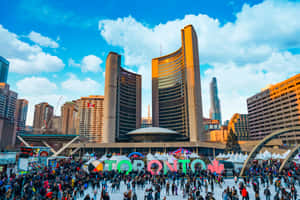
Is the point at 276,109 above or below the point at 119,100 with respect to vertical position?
below

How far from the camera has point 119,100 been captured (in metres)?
115

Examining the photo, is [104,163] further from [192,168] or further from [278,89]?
[278,89]

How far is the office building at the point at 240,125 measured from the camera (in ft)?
495

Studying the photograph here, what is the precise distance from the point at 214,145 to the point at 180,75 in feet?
185

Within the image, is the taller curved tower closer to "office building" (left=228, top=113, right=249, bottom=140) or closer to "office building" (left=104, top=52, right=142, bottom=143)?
"office building" (left=104, top=52, right=142, bottom=143)

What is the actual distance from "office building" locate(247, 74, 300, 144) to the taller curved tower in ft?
136

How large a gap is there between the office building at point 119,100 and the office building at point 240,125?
7335 centimetres

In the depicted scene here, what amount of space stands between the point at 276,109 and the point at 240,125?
4543 cm

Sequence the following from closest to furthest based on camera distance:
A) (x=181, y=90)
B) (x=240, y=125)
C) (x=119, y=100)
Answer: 1. (x=119, y=100)
2. (x=181, y=90)
3. (x=240, y=125)

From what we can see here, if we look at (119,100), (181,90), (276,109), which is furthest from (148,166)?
(276,109)

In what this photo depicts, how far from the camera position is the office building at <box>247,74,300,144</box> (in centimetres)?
9672

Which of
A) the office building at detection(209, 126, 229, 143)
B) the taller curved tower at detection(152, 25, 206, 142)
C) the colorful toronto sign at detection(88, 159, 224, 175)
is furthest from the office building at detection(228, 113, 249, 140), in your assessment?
the colorful toronto sign at detection(88, 159, 224, 175)

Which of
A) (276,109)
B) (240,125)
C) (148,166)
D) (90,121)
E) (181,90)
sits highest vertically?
(181,90)

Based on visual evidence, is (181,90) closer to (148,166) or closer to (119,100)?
(119,100)
